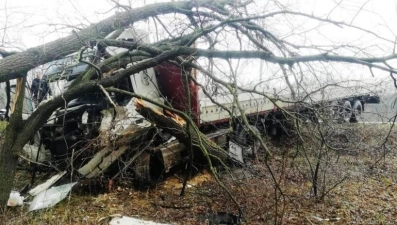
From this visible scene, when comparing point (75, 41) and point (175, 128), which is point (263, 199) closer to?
point (175, 128)

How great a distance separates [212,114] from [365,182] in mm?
2986

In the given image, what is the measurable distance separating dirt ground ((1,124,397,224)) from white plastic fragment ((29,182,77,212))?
12 centimetres

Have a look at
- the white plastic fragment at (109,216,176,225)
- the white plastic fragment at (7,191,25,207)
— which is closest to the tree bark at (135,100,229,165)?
the white plastic fragment at (109,216,176,225)

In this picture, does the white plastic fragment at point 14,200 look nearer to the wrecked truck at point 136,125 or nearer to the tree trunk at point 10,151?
the tree trunk at point 10,151

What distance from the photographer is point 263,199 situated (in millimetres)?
4887

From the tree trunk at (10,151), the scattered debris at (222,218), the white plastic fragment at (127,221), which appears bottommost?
the scattered debris at (222,218)

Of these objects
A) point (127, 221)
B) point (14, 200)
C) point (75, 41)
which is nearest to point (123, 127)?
point (75, 41)

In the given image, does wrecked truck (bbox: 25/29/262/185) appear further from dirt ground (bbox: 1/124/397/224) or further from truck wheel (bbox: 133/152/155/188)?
dirt ground (bbox: 1/124/397/224)

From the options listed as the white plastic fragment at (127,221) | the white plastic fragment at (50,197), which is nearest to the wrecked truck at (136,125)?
the white plastic fragment at (50,197)

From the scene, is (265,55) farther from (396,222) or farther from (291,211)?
(396,222)

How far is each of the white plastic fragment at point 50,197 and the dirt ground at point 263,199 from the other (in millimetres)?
116

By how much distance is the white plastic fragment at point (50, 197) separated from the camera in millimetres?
4832

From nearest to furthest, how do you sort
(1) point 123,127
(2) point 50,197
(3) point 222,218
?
(3) point 222,218
(2) point 50,197
(1) point 123,127

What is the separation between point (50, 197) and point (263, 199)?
3.03 m
